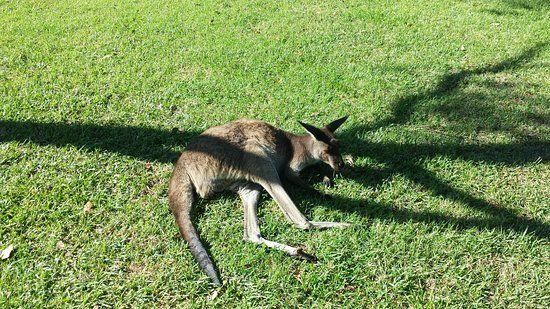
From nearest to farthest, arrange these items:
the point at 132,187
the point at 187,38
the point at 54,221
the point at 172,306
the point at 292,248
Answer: the point at 172,306 < the point at 292,248 < the point at 54,221 < the point at 132,187 < the point at 187,38

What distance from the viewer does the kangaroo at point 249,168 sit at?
12.7 feet

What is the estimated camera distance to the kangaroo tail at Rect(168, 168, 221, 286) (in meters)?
3.49

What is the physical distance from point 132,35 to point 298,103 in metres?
3.47

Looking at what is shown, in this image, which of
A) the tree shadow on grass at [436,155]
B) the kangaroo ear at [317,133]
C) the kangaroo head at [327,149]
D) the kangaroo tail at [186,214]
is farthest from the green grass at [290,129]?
the kangaroo ear at [317,133]

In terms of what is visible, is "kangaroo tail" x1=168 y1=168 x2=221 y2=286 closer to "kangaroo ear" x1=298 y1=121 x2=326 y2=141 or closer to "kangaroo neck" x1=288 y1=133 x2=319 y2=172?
"kangaroo neck" x1=288 y1=133 x2=319 y2=172

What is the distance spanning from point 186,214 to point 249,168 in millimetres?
793

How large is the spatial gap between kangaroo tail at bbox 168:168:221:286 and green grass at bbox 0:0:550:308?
12 centimetres

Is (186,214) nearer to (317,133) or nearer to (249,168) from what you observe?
(249,168)

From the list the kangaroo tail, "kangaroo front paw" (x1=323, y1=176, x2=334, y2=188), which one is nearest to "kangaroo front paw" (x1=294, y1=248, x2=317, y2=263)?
the kangaroo tail

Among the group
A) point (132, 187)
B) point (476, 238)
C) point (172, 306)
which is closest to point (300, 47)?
point (132, 187)

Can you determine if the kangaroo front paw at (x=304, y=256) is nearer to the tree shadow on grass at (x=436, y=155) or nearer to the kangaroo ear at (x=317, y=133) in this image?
the tree shadow on grass at (x=436, y=155)

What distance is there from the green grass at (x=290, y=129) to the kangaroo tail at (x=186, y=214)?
124 mm

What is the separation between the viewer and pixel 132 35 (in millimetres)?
7285

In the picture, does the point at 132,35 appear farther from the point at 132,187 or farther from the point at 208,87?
the point at 132,187
